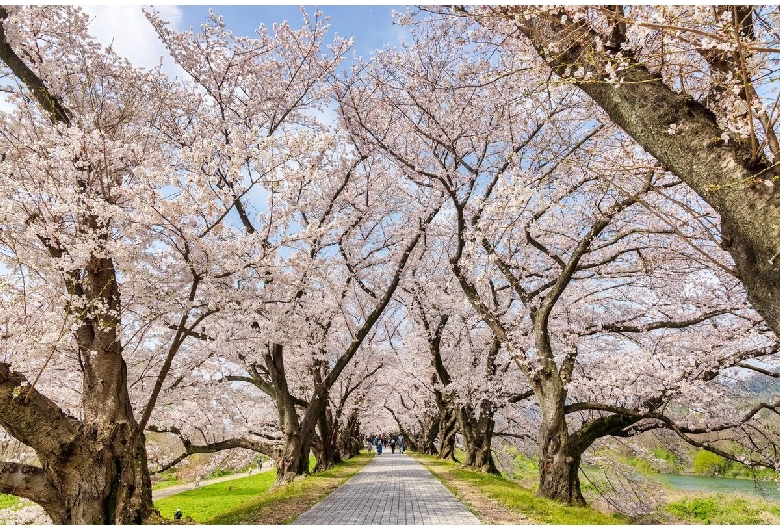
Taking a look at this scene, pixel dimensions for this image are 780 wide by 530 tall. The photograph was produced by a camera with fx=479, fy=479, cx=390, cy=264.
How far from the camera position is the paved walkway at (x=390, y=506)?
28.2 ft

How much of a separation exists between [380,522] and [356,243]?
859 centimetres

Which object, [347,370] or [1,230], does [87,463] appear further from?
[347,370]

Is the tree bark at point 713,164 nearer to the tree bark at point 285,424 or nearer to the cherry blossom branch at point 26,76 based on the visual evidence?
the cherry blossom branch at point 26,76

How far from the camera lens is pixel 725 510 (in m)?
21.7

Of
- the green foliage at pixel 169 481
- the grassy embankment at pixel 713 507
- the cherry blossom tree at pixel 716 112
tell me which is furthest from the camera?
the green foliage at pixel 169 481

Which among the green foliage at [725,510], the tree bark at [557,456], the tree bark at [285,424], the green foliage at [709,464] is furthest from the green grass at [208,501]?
the green foliage at [709,464]

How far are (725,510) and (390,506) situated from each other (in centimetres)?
1971

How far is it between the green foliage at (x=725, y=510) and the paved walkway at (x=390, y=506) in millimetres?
13025

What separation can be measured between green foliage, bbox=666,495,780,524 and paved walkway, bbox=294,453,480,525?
1302cm

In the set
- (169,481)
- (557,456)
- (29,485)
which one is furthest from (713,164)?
(169,481)

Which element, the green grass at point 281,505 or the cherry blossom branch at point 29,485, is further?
the green grass at point 281,505

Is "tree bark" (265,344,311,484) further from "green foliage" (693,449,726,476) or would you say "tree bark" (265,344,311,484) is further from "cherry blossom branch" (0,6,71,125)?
→ "green foliage" (693,449,726,476)

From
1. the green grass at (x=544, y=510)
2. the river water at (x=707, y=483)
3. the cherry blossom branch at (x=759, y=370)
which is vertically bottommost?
the river water at (x=707, y=483)

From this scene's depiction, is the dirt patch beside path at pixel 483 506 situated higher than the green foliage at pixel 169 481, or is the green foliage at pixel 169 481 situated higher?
the dirt patch beside path at pixel 483 506
